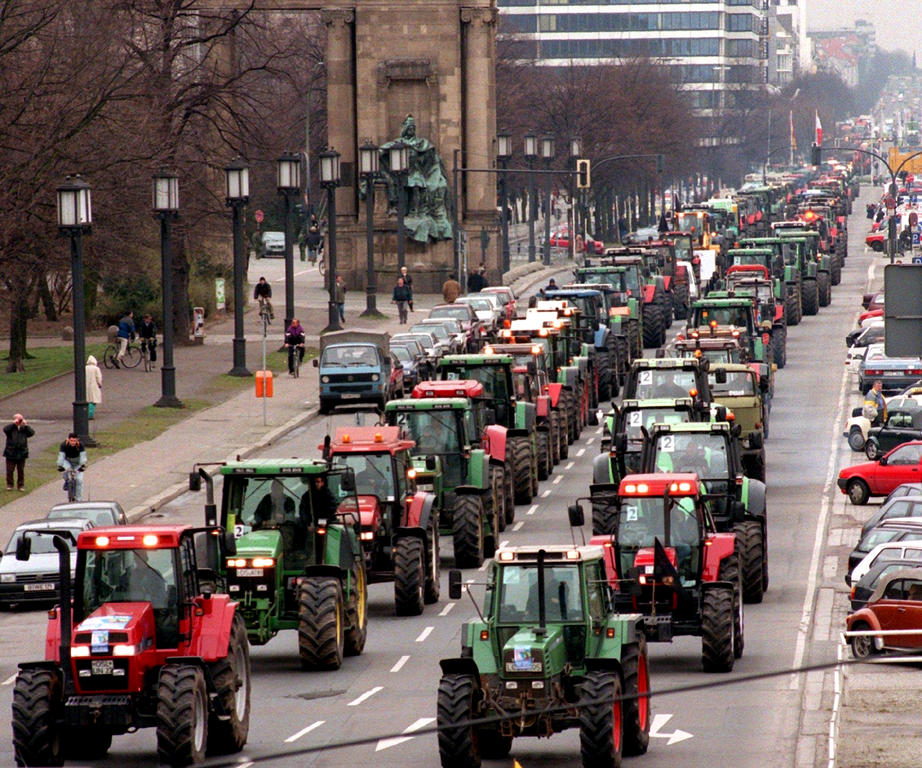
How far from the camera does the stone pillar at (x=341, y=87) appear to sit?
294 ft

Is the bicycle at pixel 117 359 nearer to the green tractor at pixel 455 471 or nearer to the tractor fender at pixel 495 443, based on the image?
the tractor fender at pixel 495 443

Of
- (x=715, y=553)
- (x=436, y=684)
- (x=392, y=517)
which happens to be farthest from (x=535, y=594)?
(x=392, y=517)

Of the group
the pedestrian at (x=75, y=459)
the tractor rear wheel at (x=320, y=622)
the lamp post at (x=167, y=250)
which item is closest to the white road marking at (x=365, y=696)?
the tractor rear wheel at (x=320, y=622)

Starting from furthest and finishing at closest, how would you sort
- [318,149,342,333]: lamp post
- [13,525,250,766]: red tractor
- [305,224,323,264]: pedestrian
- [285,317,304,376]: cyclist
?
[305,224,323,264]: pedestrian, [318,149,342,333]: lamp post, [285,317,304,376]: cyclist, [13,525,250,766]: red tractor

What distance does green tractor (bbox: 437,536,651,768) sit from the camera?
19.5 metres

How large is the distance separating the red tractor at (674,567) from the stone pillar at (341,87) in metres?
65.7

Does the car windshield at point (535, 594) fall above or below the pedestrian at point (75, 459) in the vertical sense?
above

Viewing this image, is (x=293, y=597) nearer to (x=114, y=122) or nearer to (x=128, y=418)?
(x=128, y=418)

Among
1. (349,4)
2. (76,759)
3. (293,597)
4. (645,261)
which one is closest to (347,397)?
(645,261)

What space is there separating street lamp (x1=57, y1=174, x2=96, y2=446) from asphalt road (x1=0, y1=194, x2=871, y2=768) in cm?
553

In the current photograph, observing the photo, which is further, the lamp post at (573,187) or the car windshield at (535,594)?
the lamp post at (573,187)

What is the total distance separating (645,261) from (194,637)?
50566 mm

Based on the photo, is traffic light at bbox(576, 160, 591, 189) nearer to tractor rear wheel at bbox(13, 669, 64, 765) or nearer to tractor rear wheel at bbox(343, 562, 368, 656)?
tractor rear wheel at bbox(343, 562, 368, 656)

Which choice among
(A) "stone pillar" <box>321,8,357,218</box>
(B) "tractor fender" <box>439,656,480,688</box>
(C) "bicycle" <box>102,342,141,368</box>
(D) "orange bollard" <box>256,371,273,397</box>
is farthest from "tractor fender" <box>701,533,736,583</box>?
(A) "stone pillar" <box>321,8,357,218</box>
